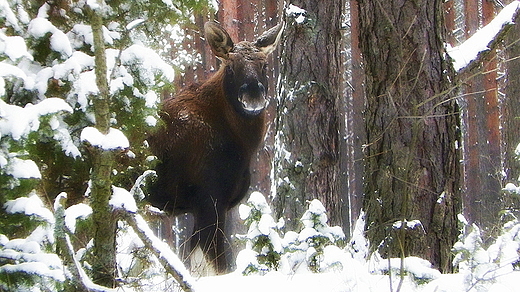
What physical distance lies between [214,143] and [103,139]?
12.7 ft

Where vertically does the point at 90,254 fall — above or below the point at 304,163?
below

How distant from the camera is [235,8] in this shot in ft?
42.9

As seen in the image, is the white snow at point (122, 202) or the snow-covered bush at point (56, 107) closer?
the snow-covered bush at point (56, 107)

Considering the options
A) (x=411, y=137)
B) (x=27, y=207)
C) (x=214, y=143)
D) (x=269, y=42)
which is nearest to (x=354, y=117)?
(x=269, y=42)

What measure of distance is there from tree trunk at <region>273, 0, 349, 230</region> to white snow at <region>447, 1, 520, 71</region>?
5.39 ft

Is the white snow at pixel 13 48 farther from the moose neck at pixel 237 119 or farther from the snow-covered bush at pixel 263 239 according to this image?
the moose neck at pixel 237 119

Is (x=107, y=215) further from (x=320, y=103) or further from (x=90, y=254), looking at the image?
(x=320, y=103)

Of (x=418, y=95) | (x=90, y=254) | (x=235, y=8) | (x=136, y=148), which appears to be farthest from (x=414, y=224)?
(x=235, y=8)

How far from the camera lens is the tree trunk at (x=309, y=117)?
6223 mm

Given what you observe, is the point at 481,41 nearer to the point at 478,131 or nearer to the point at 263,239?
the point at 263,239

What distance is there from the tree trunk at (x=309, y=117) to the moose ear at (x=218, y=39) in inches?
23.3

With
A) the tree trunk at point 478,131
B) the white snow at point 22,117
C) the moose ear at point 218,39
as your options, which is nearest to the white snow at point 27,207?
the white snow at point 22,117

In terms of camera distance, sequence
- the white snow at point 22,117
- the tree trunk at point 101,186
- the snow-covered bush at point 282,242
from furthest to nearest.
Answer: the snow-covered bush at point 282,242, the tree trunk at point 101,186, the white snow at point 22,117

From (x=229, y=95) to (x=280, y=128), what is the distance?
638 millimetres
